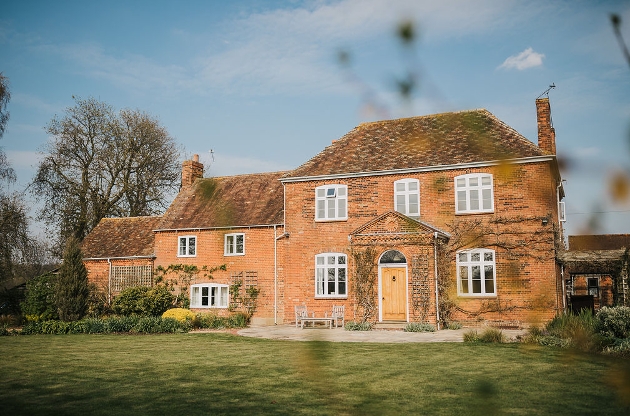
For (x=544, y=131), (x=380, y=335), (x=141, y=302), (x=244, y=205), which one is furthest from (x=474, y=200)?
(x=141, y=302)

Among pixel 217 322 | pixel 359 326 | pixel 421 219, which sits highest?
pixel 421 219

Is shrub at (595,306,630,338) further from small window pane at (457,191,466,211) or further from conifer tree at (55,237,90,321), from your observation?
conifer tree at (55,237,90,321)

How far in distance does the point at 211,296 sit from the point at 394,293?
10.0 meters

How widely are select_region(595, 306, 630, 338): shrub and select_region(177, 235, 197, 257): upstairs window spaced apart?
19353 mm

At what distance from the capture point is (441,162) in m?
22.0

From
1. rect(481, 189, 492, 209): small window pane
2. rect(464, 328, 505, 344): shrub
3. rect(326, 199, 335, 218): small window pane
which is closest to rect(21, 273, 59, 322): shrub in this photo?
rect(326, 199, 335, 218): small window pane

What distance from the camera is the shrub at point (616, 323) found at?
50.3 feet

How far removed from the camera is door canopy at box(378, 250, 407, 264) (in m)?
22.6

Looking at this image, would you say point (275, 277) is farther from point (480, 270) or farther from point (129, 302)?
point (480, 270)

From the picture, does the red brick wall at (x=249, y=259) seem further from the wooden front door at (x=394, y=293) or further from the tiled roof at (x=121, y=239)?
the wooden front door at (x=394, y=293)

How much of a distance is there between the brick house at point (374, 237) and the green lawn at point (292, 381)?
5.17 m

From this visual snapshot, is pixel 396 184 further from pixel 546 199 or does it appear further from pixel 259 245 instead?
pixel 546 199

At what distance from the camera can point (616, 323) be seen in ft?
50.7

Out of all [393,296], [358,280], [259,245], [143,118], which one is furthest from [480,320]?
[143,118]
